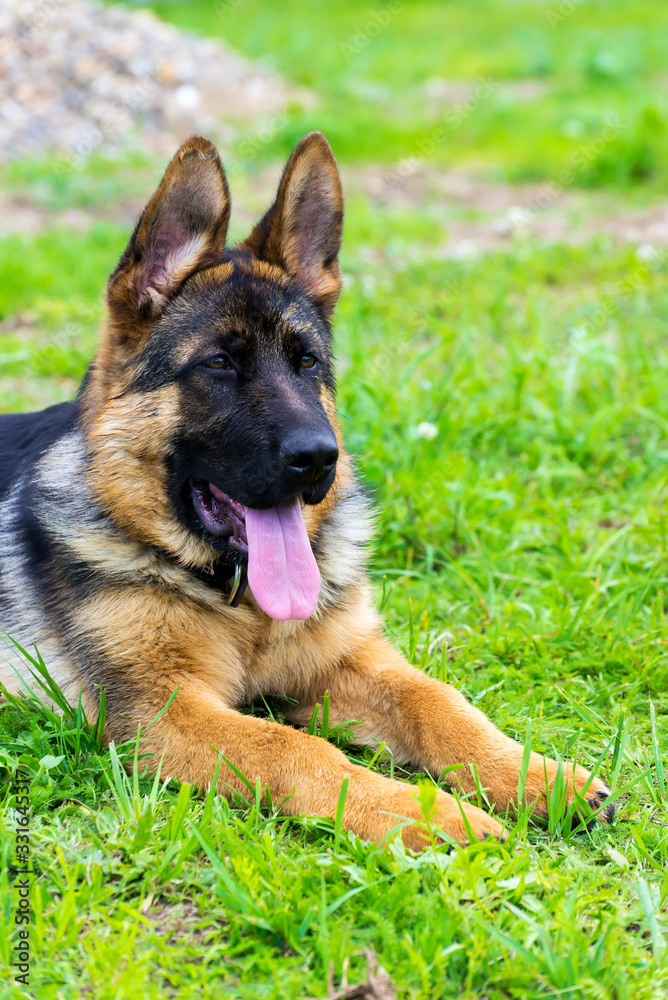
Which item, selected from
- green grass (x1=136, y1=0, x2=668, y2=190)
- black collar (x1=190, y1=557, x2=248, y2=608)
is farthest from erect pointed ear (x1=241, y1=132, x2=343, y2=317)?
green grass (x1=136, y1=0, x2=668, y2=190)

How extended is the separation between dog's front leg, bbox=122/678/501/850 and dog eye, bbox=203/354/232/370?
1.11 metres

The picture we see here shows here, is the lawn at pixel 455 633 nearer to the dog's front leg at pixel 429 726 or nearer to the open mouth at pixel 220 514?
the dog's front leg at pixel 429 726

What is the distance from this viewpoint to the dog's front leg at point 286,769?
2623mm

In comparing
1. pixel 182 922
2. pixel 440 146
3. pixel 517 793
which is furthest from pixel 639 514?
pixel 440 146

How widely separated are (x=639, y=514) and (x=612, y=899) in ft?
8.38

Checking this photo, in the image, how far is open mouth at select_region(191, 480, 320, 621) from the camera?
124 inches

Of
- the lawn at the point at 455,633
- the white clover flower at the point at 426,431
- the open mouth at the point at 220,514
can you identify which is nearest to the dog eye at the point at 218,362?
the open mouth at the point at 220,514

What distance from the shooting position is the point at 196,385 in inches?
127

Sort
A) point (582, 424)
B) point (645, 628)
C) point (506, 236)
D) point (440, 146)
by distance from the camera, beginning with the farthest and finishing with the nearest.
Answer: point (440, 146), point (506, 236), point (582, 424), point (645, 628)

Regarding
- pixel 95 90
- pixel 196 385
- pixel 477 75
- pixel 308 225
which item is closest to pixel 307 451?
pixel 196 385

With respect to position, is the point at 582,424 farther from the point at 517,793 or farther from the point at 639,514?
the point at 517,793

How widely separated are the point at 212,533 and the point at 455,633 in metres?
1.17

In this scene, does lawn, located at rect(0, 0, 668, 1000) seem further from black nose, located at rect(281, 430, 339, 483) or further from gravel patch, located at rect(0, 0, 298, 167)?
gravel patch, located at rect(0, 0, 298, 167)

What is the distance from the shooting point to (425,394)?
5672 mm
